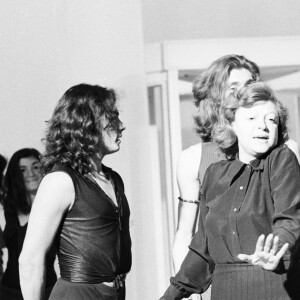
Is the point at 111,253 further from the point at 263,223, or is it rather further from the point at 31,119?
the point at 31,119

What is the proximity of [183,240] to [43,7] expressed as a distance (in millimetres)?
2218

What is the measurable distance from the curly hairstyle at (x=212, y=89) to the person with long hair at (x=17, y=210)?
149 centimetres

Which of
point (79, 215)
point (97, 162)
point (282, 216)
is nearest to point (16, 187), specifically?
point (97, 162)

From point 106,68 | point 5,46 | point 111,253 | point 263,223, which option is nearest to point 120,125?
point 111,253

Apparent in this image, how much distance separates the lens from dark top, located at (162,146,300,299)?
8.62 feet

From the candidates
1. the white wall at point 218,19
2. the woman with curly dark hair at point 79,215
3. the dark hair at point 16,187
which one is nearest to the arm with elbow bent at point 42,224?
the woman with curly dark hair at point 79,215

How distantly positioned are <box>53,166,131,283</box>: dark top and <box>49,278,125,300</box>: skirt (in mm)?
16

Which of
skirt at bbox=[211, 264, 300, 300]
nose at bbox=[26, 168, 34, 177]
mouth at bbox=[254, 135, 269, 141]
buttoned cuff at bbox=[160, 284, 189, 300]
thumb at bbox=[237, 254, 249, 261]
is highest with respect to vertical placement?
mouth at bbox=[254, 135, 269, 141]

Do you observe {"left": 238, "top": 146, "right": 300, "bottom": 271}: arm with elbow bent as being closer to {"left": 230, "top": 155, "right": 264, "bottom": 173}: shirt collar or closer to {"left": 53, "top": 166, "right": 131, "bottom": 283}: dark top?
{"left": 230, "top": 155, "right": 264, "bottom": 173}: shirt collar

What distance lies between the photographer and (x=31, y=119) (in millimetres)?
5324

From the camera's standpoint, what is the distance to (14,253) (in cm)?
479

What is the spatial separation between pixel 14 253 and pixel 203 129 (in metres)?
1.75

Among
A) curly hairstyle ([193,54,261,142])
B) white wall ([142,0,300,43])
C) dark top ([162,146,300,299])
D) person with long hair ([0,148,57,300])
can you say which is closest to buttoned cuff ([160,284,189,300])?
dark top ([162,146,300,299])

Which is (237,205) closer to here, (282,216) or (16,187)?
(282,216)
